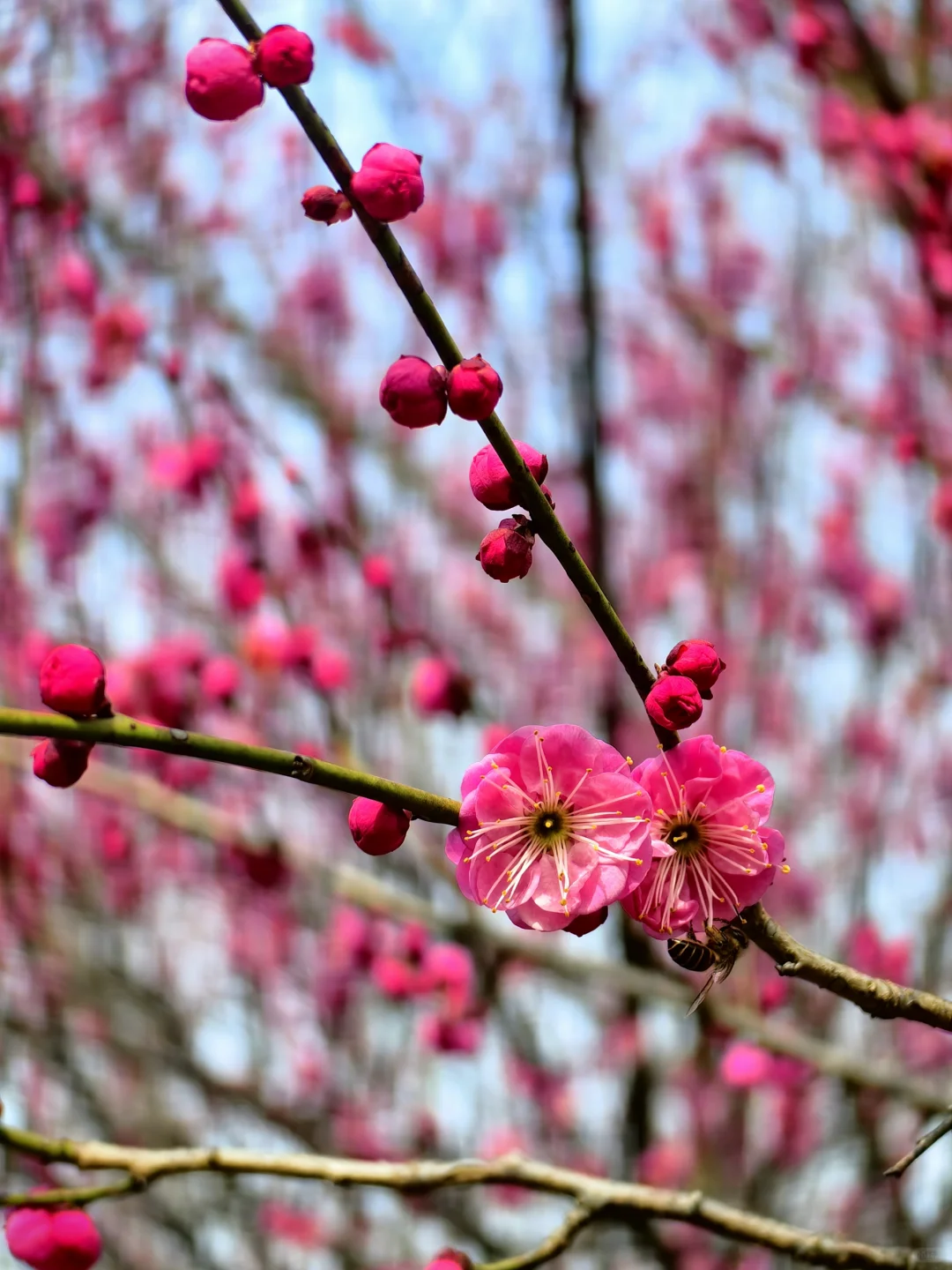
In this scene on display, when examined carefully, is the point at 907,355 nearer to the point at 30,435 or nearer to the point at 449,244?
the point at 449,244

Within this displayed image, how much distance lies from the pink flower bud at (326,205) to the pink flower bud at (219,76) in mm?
114

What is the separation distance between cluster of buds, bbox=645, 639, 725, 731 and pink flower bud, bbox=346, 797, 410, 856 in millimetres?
302

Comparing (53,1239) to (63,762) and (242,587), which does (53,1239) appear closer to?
(63,762)

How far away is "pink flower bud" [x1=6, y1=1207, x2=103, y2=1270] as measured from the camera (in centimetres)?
151

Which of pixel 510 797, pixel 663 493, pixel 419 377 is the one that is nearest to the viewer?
pixel 419 377

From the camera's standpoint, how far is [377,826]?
130 cm

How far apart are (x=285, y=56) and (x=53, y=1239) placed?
142 centimetres

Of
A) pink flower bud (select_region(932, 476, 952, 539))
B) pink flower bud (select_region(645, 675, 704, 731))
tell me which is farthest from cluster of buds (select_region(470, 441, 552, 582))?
pink flower bud (select_region(932, 476, 952, 539))

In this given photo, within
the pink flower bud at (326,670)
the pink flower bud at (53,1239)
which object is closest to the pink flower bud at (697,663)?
the pink flower bud at (53,1239)

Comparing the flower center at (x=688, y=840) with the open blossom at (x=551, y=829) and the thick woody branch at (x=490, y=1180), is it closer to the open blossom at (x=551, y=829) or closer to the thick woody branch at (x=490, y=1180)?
the open blossom at (x=551, y=829)

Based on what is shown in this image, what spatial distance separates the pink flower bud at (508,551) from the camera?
130 centimetres

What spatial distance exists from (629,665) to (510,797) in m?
0.28

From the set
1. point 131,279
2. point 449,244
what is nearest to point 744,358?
point 449,244

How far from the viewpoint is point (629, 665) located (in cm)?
127
